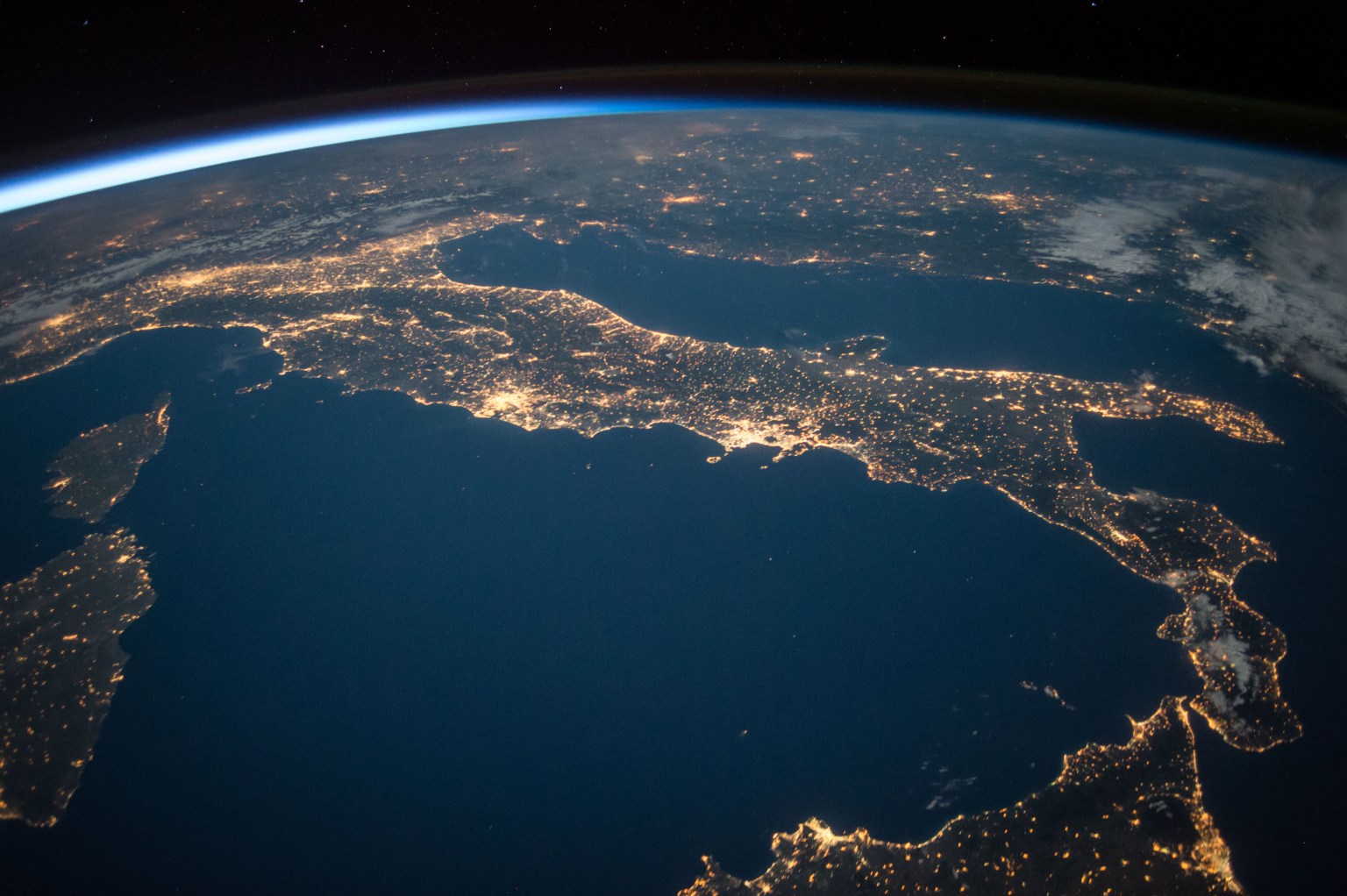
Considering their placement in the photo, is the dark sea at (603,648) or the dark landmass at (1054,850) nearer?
the dark landmass at (1054,850)

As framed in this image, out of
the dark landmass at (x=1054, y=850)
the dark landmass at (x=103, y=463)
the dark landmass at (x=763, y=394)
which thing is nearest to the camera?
the dark landmass at (x=1054, y=850)

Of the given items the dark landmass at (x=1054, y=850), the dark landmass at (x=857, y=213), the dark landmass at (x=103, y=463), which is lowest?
the dark landmass at (x=1054, y=850)

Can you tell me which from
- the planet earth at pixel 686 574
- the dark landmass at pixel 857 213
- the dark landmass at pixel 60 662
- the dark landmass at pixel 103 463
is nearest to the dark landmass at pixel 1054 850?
the planet earth at pixel 686 574

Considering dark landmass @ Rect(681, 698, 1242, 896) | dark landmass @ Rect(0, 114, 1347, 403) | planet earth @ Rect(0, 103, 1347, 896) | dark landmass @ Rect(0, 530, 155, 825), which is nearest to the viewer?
dark landmass @ Rect(681, 698, 1242, 896)

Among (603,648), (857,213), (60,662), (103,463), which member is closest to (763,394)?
(603,648)

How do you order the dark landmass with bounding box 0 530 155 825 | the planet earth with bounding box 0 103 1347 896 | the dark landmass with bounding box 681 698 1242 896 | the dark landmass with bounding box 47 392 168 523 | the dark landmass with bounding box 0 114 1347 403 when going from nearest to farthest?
1. the dark landmass with bounding box 681 698 1242 896
2. the planet earth with bounding box 0 103 1347 896
3. the dark landmass with bounding box 0 530 155 825
4. the dark landmass with bounding box 47 392 168 523
5. the dark landmass with bounding box 0 114 1347 403

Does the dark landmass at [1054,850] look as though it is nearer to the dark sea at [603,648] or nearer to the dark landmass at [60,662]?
the dark sea at [603,648]

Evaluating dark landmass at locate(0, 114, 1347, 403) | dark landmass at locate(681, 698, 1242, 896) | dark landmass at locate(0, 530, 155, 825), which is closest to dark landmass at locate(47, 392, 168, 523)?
dark landmass at locate(0, 530, 155, 825)

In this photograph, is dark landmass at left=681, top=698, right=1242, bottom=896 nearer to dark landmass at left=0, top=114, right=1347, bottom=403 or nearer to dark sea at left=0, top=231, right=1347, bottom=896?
dark sea at left=0, top=231, right=1347, bottom=896
